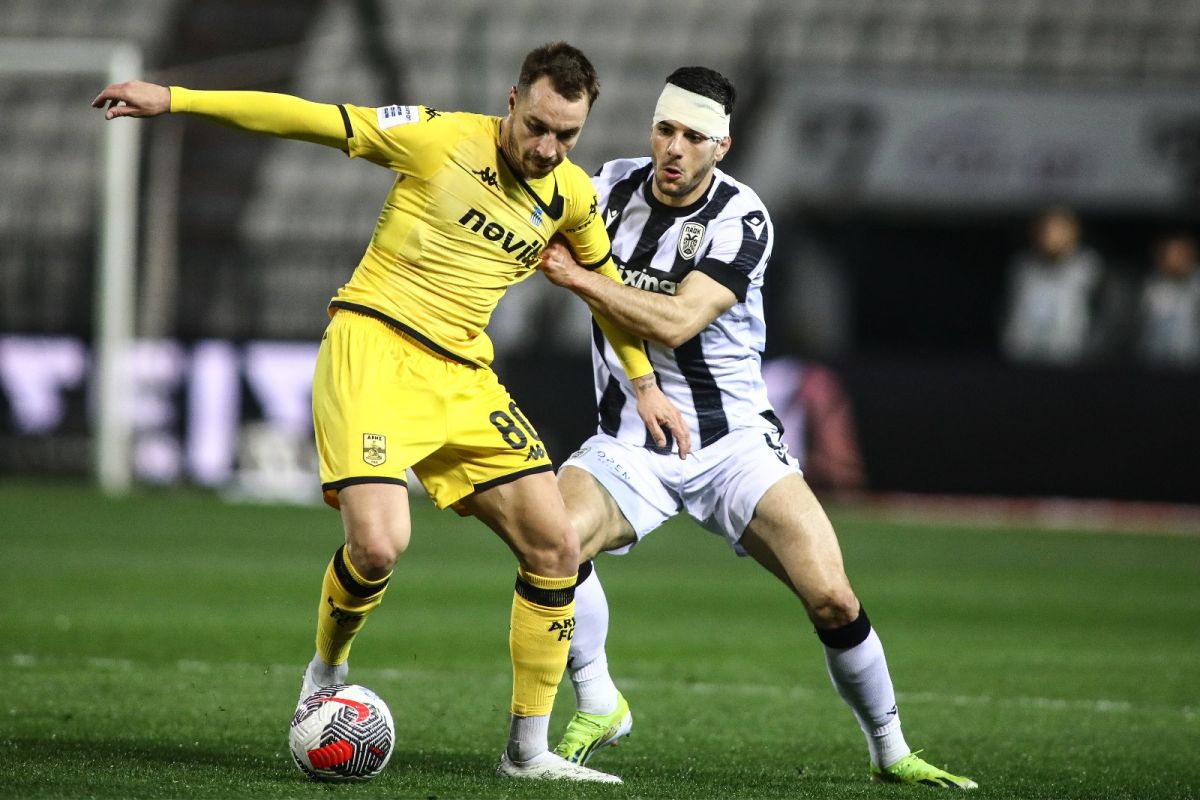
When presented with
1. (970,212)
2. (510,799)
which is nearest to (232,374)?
(970,212)

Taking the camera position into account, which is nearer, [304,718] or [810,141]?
[304,718]

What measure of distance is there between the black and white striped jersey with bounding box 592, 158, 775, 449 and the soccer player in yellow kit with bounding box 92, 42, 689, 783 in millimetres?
574

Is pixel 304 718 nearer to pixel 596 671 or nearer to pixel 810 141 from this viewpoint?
pixel 596 671

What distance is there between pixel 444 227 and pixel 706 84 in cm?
108

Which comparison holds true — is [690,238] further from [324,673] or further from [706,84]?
[324,673]

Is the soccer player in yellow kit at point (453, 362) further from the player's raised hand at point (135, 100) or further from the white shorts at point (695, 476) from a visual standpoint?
the white shorts at point (695, 476)

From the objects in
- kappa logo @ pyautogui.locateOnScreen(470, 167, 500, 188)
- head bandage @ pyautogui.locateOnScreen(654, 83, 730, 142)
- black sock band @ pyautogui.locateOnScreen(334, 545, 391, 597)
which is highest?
head bandage @ pyautogui.locateOnScreen(654, 83, 730, 142)

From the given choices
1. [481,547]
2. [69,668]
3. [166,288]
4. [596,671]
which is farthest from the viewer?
[166,288]

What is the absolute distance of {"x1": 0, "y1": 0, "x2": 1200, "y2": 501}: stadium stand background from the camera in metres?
14.7

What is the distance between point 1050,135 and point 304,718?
13449mm

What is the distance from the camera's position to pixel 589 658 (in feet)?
18.7

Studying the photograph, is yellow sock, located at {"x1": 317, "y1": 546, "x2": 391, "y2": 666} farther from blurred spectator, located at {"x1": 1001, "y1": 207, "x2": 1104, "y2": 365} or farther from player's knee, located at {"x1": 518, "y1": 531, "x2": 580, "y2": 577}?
blurred spectator, located at {"x1": 1001, "y1": 207, "x2": 1104, "y2": 365}

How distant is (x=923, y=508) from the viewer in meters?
15.1

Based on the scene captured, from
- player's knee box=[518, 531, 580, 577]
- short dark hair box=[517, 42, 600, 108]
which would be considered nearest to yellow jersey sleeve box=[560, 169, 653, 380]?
short dark hair box=[517, 42, 600, 108]
